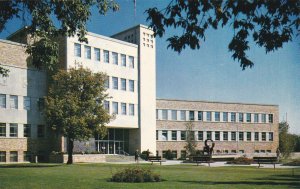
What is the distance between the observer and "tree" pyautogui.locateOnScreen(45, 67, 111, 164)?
1545 inches

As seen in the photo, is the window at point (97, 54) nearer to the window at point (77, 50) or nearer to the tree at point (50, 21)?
the window at point (77, 50)

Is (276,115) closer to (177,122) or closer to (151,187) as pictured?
(177,122)

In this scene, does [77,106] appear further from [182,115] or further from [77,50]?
[182,115]

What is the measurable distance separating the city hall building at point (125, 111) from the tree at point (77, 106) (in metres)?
2.78

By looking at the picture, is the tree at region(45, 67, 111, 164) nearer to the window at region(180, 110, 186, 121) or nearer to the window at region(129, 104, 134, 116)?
the window at region(129, 104, 134, 116)

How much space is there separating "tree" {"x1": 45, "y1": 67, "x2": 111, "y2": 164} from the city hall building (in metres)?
2.78

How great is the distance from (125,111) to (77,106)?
21.4m

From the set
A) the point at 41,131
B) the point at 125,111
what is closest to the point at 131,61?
the point at 125,111

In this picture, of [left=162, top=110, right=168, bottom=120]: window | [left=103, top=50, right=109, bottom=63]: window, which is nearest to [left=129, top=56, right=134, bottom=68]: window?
[left=103, top=50, right=109, bottom=63]: window

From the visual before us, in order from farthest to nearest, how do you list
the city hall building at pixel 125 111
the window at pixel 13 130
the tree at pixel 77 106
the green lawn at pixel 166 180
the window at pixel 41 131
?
the window at pixel 41 131, the city hall building at pixel 125 111, the window at pixel 13 130, the tree at pixel 77 106, the green lawn at pixel 166 180

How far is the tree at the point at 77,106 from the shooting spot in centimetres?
3925

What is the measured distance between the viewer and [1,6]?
38.5 feet

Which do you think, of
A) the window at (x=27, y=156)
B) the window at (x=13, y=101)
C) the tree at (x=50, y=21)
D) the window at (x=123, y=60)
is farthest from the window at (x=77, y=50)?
the tree at (x=50, y=21)

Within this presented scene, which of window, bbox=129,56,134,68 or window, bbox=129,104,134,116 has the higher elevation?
window, bbox=129,56,134,68
